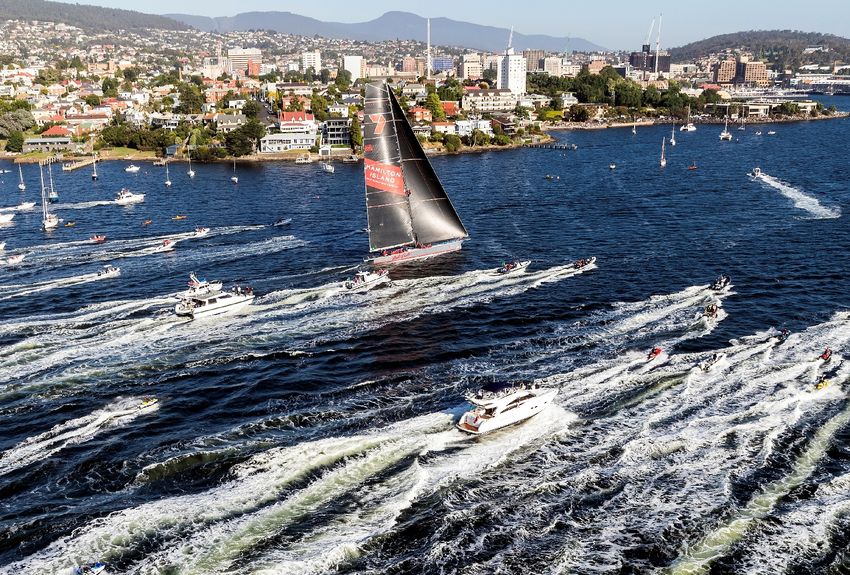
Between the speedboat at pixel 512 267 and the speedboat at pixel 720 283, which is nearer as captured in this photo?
the speedboat at pixel 720 283

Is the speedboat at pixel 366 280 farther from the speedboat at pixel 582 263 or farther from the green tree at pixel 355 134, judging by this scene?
the green tree at pixel 355 134

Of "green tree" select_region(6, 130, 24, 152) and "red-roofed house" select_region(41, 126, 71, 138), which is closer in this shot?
"green tree" select_region(6, 130, 24, 152)

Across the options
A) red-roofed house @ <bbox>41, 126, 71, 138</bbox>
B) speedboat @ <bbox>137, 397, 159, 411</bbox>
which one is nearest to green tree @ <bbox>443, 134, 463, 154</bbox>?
red-roofed house @ <bbox>41, 126, 71, 138</bbox>

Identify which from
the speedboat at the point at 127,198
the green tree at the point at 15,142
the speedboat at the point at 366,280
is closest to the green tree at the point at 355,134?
the speedboat at the point at 127,198

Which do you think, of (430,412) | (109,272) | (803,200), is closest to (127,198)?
(109,272)

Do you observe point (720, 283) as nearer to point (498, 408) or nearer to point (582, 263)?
point (582, 263)

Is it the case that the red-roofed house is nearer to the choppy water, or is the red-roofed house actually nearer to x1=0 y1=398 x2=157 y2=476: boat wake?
the choppy water
